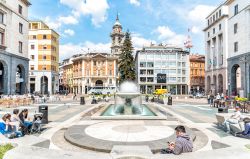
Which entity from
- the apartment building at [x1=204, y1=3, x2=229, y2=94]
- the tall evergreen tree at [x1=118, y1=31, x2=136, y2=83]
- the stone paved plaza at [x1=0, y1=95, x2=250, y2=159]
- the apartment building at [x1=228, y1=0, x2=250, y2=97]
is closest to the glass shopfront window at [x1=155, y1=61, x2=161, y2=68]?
the tall evergreen tree at [x1=118, y1=31, x2=136, y2=83]

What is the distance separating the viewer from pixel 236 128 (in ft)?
38.1

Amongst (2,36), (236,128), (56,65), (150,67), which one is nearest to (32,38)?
(56,65)

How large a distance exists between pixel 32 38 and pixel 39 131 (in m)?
61.7

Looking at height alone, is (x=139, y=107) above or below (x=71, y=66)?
below

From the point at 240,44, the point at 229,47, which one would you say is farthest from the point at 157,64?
the point at 240,44

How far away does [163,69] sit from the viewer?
9412cm

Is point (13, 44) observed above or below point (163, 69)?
above

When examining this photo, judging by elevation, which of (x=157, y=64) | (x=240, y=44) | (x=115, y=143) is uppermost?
(x=157, y=64)

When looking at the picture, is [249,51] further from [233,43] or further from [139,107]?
[139,107]

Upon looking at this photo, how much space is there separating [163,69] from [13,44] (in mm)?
62474

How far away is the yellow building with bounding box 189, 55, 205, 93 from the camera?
104 m

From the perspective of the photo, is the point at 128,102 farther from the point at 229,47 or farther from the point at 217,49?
the point at 217,49

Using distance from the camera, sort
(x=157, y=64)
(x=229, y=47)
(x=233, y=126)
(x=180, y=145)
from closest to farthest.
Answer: (x=180, y=145), (x=233, y=126), (x=229, y=47), (x=157, y=64)

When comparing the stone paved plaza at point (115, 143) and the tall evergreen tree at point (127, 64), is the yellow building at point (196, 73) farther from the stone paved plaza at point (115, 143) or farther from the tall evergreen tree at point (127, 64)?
the stone paved plaza at point (115, 143)
